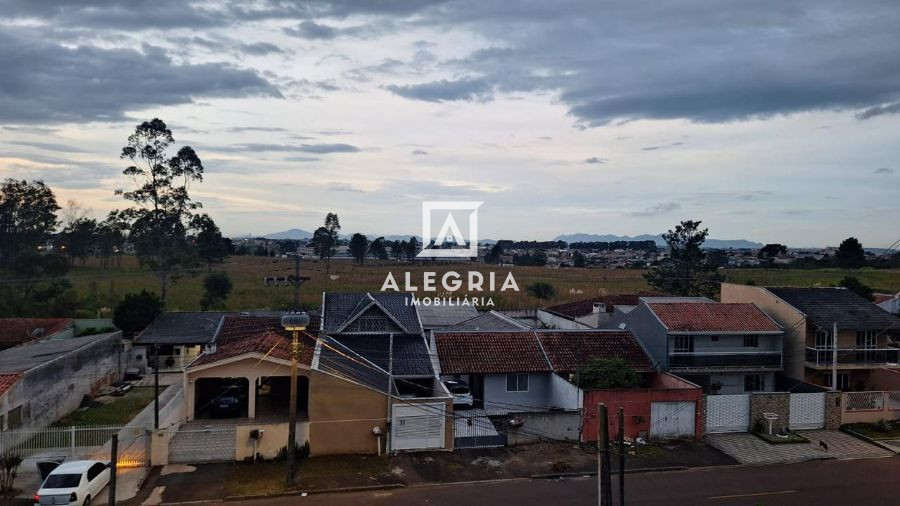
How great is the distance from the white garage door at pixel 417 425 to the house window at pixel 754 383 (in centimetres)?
1323

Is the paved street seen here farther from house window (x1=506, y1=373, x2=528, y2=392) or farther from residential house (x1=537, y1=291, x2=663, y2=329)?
residential house (x1=537, y1=291, x2=663, y2=329)

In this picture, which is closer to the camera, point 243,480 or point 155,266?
point 243,480

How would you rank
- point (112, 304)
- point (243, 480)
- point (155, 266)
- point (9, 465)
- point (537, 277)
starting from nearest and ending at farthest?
point (9, 465) < point (243, 480) < point (112, 304) < point (155, 266) < point (537, 277)

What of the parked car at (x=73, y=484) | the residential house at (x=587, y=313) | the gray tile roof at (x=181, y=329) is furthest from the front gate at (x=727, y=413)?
the gray tile roof at (x=181, y=329)

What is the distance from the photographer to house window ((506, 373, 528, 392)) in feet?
71.4

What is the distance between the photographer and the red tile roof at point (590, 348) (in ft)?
72.8

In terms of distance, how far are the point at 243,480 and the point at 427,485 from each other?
15.5 ft

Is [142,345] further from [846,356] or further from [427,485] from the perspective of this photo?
[846,356]

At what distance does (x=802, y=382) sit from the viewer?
22.8 m

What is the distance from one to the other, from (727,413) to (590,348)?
523cm

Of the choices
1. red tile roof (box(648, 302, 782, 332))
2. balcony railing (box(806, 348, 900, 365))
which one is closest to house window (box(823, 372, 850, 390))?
balcony railing (box(806, 348, 900, 365))

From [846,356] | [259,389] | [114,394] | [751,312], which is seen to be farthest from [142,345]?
[846,356]

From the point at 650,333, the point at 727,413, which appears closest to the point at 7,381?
the point at 650,333

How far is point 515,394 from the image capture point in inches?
858
